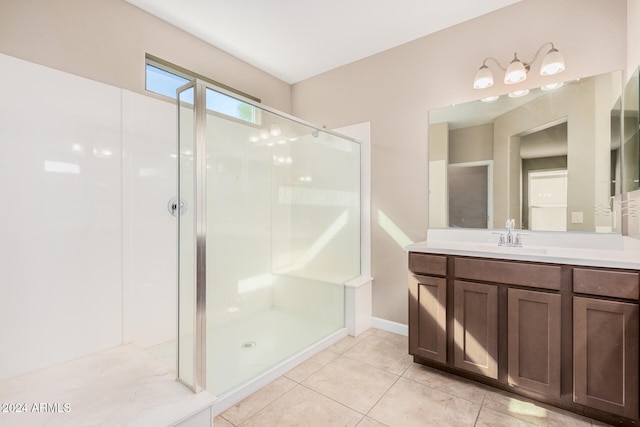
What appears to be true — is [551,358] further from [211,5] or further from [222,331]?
[211,5]

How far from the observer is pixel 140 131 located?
2.13 meters

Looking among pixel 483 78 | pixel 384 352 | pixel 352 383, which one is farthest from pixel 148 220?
pixel 483 78

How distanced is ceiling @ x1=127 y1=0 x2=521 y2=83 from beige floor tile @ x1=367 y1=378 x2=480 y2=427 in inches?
107

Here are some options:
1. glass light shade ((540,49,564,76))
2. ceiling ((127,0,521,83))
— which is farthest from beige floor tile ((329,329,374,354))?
ceiling ((127,0,521,83))

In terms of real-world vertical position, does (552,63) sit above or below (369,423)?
above

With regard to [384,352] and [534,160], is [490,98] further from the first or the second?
[384,352]

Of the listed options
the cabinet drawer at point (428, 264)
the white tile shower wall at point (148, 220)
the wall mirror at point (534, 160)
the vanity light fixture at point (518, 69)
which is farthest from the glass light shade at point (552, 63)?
the white tile shower wall at point (148, 220)

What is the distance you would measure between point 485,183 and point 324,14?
1840 mm

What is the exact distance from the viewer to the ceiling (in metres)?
2.15

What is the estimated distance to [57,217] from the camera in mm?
1775

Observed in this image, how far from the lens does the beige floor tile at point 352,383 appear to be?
176 cm

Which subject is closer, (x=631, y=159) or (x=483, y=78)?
(x=631, y=159)

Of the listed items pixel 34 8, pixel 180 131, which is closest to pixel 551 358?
pixel 180 131

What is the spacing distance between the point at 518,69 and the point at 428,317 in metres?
1.88
